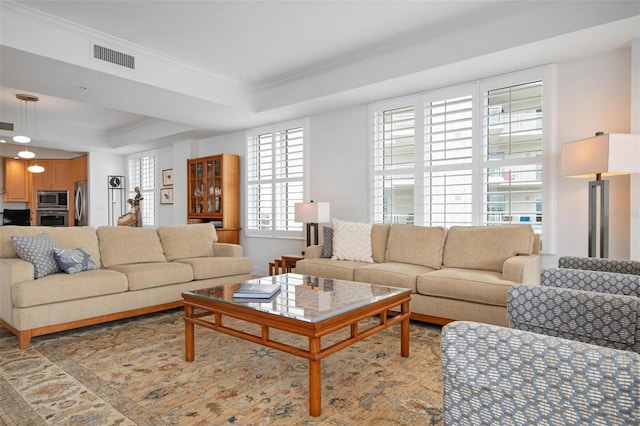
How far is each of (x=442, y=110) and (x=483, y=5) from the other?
1250 millimetres

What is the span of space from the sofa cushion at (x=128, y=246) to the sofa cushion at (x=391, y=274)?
2283 millimetres

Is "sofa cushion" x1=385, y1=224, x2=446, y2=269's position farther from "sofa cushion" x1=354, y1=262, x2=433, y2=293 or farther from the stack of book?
the stack of book

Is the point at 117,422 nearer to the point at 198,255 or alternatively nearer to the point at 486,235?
the point at 198,255

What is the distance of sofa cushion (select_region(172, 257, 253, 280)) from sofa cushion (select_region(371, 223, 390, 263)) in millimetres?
1498

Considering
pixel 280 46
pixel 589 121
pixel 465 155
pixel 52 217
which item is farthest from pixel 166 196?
pixel 589 121

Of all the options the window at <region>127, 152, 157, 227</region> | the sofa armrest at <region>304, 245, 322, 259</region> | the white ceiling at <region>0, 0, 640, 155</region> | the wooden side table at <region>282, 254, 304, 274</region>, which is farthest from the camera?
the window at <region>127, 152, 157, 227</region>

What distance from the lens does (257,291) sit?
264 cm

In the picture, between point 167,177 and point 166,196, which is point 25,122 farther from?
point 166,196

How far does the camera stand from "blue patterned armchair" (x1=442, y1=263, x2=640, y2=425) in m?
0.97

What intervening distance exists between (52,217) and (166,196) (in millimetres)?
3202

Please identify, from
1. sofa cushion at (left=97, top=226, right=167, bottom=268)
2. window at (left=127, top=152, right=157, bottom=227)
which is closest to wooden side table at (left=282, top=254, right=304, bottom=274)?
sofa cushion at (left=97, top=226, right=167, bottom=268)

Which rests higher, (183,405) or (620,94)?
(620,94)

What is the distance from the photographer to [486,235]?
12.3ft

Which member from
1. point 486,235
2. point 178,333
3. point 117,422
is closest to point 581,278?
point 486,235
